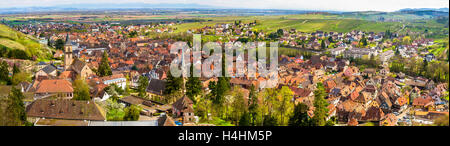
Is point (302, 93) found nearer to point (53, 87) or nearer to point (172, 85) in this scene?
point (172, 85)

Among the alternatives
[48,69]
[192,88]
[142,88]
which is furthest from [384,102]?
[48,69]

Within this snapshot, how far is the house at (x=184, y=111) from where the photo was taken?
12734 mm

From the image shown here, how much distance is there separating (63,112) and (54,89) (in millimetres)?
3962

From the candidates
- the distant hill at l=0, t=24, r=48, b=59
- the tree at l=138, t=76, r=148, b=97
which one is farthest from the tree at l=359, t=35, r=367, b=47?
the distant hill at l=0, t=24, r=48, b=59

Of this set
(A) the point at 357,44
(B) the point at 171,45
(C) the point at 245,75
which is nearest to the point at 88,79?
(C) the point at 245,75

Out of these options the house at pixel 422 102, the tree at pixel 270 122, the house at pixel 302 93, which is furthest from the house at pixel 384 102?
the tree at pixel 270 122

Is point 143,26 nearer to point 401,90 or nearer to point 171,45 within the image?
point 171,45

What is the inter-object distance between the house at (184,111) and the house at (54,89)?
16.7 ft

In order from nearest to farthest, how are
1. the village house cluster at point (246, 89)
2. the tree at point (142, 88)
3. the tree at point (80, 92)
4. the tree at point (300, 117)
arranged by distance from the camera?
the tree at point (300, 117) < the village house cluster at point (246, 89) < the tree at point (80, 92) < the tree at point (142, 88)

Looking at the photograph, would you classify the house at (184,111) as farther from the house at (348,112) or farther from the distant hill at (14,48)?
the distant hill at (14,48)

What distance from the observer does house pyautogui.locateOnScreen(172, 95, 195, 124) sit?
12.7 meters

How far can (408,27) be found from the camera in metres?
31.8

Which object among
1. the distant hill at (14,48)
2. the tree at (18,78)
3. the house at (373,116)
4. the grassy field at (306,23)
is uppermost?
the grassy field at (306,23)

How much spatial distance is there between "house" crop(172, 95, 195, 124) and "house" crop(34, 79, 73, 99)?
5.08m
